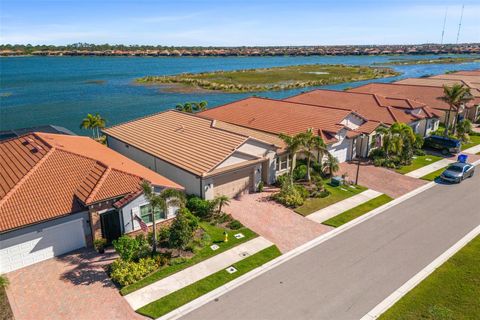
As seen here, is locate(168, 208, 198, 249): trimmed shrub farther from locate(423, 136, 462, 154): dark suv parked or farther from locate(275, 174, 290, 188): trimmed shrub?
locate(423, 136, 462, 154): dark suv parked

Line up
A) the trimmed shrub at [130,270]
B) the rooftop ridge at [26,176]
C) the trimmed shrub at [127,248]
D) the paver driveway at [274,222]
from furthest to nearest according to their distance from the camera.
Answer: the paver driveway at [274,222] → the rooftop ridge at [26,176] → the trimmed shrub at [127,248] → the trimmed shrub at [130,270]

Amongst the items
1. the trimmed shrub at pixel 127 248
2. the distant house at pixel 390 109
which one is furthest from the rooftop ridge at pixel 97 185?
the distant house at pixel 390 109

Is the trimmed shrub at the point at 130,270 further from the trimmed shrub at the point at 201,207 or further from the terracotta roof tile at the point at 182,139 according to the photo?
the terracotta roof tile at the point at 182,139

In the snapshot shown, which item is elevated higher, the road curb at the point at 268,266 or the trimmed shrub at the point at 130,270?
the trimmed shrub at the point at 130,270

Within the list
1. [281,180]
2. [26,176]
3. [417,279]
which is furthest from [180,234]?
[417,279]

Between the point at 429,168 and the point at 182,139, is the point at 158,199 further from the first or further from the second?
the point at 429,168

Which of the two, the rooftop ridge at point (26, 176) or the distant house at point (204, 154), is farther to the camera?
the distant house at point (204, 154)
